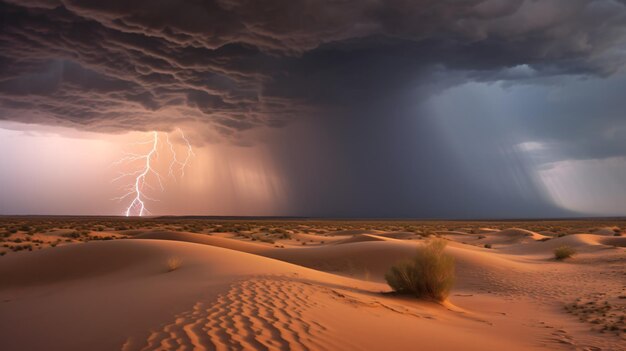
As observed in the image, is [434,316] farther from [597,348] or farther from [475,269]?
[475,269]

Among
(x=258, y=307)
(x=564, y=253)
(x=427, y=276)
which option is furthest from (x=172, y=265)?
(x=564, y=253)

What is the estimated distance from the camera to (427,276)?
11625mm

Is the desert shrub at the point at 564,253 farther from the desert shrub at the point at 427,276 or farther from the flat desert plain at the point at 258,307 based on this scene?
the desert shrub at the point at 427,276

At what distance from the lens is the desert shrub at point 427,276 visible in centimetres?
1161

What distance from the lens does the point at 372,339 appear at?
632cm

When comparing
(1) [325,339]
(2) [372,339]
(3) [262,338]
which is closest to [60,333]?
(3) [262,338]

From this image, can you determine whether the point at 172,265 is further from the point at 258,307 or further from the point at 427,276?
the point at 427,276

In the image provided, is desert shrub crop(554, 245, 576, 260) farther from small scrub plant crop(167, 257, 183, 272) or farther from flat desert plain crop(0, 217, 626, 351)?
small scrub plant crop(167, 257, 183, 272)

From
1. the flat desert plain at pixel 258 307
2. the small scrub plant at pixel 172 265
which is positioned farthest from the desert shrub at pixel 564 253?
the small scrub plant at pixel 172 265

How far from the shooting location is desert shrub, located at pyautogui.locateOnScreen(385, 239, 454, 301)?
1161 centimetres

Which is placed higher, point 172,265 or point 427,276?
point 172,265

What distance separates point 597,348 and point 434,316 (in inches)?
117

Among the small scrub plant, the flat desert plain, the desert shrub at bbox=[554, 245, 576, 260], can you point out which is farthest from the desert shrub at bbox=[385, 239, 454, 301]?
the desert shrub at bbox=[554, 245, 576, 260]

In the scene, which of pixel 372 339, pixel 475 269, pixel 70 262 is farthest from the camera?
pixel 475 269
